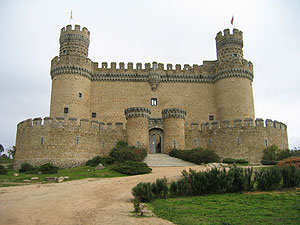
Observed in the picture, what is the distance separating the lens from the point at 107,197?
12094 mm

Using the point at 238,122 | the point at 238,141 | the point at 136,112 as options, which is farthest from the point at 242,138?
the point at 136,112

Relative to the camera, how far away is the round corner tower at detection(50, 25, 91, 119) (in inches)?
1341

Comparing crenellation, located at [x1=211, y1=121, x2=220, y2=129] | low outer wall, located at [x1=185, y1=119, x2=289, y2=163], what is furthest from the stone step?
crenellation, located at [x1=211, y1=121, x2=220, y2=129]

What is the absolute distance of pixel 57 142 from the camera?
2644 cm

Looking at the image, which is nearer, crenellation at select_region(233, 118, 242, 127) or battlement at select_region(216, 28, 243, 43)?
crenellation at select_region(233, 118, 242, 127)

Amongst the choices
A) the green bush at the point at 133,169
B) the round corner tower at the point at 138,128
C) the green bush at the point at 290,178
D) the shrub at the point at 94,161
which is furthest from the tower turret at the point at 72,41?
the green bush at the point at 290,178

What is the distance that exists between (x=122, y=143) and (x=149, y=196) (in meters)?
17.6

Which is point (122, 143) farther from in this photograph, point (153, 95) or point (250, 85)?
point (250, 85)

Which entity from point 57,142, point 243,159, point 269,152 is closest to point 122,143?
point 57,142

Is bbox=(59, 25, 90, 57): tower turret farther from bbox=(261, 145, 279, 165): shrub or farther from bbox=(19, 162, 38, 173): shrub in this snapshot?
bbox=(261, 145, 279, 165): shrub

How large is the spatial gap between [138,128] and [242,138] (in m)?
10.2

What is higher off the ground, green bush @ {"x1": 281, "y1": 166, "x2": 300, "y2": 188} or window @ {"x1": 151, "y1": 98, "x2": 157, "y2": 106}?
Answer: window @ {"x1": 151, "y1": 98, "x2": 157, "y2": 106}

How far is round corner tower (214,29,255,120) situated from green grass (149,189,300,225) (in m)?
24.6

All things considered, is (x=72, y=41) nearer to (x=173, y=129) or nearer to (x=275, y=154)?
(x=173, y=129)
